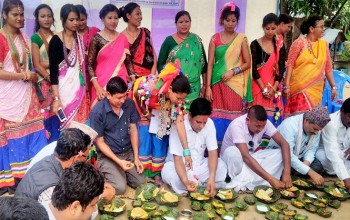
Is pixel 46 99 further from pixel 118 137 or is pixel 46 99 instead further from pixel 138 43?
pixel 138 43

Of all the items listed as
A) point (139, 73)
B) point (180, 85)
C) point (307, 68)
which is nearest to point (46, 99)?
point (139, 73)

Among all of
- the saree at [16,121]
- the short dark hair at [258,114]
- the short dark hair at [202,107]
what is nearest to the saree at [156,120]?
the short dark hair at [202,107]

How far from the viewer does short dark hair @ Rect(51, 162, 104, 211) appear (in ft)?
6.03

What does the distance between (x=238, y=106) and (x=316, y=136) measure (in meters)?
0.95

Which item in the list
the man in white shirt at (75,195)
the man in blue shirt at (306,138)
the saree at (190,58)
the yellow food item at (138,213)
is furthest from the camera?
the saree at (190,58)

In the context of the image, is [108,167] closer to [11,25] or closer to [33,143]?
[33,143]

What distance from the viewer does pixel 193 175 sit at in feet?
12.3

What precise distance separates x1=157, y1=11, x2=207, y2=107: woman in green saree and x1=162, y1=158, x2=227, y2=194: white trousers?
0.76 meters

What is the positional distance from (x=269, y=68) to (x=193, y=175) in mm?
1667

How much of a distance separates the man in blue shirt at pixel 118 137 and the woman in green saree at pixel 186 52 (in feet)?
2.44

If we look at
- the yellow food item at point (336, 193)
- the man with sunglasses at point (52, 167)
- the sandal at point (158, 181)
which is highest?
the man with sunglasses at point (52, 167)

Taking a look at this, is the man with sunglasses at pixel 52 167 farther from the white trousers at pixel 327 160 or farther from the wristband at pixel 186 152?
the white trousers at pixel 327 160

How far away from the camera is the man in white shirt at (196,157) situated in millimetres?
3543

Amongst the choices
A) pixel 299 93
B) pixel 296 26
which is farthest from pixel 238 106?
pixel 296 26
